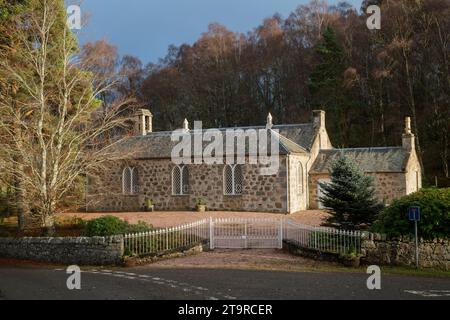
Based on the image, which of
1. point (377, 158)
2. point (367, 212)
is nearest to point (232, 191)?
point (377, 158)

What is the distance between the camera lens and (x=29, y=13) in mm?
23031

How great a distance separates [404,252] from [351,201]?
4.01 m

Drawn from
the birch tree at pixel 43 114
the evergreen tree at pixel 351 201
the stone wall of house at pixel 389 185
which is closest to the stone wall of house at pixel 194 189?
the stone wall of house at pixel 389 185

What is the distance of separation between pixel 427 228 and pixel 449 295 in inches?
181

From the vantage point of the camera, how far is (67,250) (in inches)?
731

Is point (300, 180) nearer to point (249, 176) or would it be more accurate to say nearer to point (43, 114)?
point (249, 176)

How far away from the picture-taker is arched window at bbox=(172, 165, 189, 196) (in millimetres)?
32844

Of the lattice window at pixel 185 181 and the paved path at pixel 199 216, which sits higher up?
the lattice window at pixel 185 181

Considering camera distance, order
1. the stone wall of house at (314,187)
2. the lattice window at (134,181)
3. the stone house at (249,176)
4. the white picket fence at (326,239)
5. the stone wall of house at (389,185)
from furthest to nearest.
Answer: the lattice window at (134,181)
the stone wall of house at (314,187)
the stone wall of house at (389,185)
the stone house at (249,176)
the white picket fence at (326,239)

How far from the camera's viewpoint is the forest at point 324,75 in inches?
1644

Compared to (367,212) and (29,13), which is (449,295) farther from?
(29,13)

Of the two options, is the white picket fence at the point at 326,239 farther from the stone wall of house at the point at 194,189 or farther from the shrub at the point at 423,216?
the stone wall of house at the point at 194,189

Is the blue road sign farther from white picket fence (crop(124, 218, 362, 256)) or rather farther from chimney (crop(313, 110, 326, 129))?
chimney (crop(313, 110, 326, 129))

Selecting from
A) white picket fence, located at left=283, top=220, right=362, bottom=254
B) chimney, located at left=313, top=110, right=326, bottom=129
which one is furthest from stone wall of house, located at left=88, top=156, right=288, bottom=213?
white picket fence, located at left=283, top=220, right=362, bottom=254
